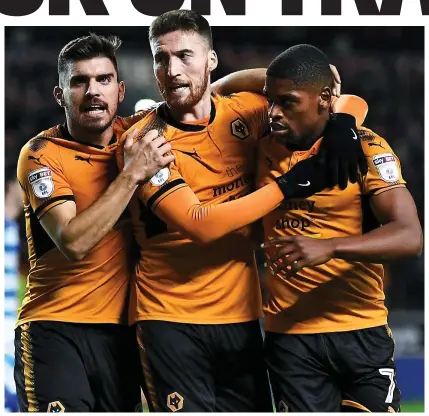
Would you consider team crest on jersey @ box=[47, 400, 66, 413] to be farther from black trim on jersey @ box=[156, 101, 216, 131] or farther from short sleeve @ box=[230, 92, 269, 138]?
short sleeve @ box=[230, 92, 269, 138]

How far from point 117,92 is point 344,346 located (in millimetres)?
1762

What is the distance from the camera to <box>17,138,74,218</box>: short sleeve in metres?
4.53

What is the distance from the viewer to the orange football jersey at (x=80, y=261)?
182 inches

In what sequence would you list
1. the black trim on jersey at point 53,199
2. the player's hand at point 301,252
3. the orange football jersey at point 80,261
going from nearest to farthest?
1. the player's hand at point 301,252
2. the black trim on jersey at point 53,199
3. the orange football jersey at point 80,261

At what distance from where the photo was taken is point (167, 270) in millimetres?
4457

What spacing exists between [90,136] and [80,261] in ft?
2.14

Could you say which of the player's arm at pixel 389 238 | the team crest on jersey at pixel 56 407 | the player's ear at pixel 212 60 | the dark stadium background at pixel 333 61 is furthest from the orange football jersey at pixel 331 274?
the dark stadium background at pixel 333 61

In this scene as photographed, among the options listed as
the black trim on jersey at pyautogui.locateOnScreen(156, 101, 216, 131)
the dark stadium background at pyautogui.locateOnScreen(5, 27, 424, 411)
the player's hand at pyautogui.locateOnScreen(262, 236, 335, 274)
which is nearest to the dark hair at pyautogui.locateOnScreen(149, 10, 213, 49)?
the black trim on jersey at pyautogui.locateOnScreen(156, 101, 216, 131)

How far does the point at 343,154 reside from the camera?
13.8ft

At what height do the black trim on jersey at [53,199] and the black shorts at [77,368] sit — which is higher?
the black trim on jersey at [53,199]

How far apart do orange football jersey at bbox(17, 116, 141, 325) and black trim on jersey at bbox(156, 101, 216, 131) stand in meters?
0.32

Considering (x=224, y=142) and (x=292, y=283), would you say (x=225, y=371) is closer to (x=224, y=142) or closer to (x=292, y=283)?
(x=292, y=283)

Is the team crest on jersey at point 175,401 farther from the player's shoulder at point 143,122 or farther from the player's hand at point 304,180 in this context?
the player's shoulder at point 143,122

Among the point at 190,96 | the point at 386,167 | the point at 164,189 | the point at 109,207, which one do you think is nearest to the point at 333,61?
the point at 190,96
